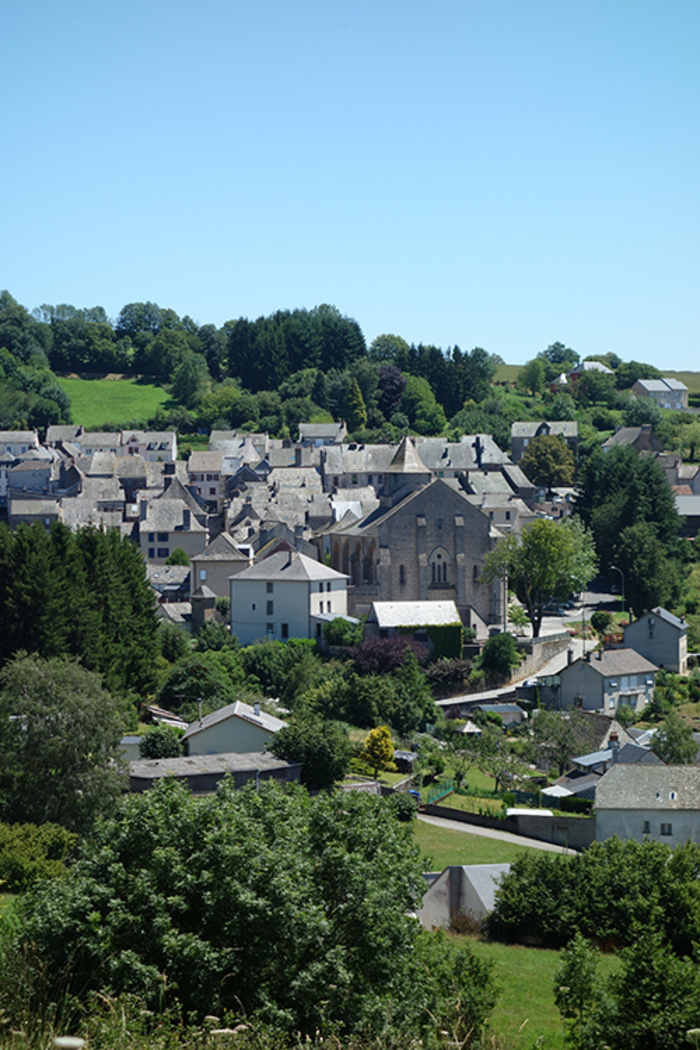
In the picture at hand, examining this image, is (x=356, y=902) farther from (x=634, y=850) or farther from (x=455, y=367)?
(x=455, y=367)

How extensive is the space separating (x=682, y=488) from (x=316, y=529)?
4240 cm

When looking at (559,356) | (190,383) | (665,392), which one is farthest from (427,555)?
(559,356)

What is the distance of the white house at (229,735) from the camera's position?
48875 millimetres

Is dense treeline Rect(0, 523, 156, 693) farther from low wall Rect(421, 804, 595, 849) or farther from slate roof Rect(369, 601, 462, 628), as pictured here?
low wall Rect(421, 804, 595, 849)

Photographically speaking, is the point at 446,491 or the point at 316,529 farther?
the point at 316,529

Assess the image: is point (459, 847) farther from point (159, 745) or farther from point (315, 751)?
point (159, 745)

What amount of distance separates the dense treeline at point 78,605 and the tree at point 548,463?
67025mm

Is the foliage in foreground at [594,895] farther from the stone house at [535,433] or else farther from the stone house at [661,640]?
the stone house at [535,433]

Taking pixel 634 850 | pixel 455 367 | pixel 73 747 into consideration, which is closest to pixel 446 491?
pixel 634 850

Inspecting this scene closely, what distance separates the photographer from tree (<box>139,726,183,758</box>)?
4731 centimetres

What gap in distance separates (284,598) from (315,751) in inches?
852

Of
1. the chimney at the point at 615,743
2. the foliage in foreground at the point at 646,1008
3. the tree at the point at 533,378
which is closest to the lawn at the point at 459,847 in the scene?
the chimney at the point at 615,743

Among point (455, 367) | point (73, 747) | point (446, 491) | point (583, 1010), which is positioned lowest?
point (583, 1010)

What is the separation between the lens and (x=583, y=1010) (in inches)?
922
